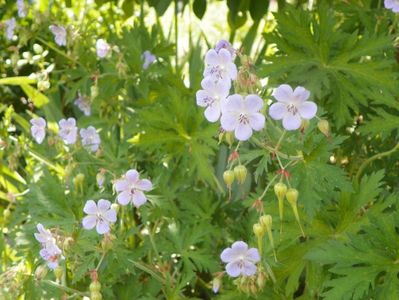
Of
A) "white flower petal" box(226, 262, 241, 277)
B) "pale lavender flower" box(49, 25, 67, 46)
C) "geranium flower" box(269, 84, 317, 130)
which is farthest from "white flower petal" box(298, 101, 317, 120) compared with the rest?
"pale lavender flower" box(49, 25, 67, 46)

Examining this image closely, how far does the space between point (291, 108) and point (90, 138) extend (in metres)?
1.07

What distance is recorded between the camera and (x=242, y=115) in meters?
1.46

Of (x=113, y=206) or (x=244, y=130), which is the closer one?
(x=244, y=130)

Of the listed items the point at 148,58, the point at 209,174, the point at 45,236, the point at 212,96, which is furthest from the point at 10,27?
the point at 212,96

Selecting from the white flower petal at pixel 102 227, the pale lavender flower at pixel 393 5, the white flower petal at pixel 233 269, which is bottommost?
the white flower petal at pixel 102 227

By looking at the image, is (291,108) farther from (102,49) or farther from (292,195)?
(102,49)

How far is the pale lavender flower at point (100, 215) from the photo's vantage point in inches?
71.4

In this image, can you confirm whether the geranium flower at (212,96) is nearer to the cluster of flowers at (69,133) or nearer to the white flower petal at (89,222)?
the white flower petal at (89,222)

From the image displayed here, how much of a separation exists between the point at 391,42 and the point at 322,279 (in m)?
0.72

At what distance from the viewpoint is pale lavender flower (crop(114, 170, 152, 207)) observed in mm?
1852

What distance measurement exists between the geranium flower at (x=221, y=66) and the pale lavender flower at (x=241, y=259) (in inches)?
14.8

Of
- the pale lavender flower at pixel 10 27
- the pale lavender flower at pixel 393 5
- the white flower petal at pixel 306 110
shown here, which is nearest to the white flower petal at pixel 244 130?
the white flower petal at pixel 306 110

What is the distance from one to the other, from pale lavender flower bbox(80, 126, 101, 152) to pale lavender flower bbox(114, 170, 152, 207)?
551mm

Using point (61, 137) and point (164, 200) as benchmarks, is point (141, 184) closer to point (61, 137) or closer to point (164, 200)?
point (164, 200)
